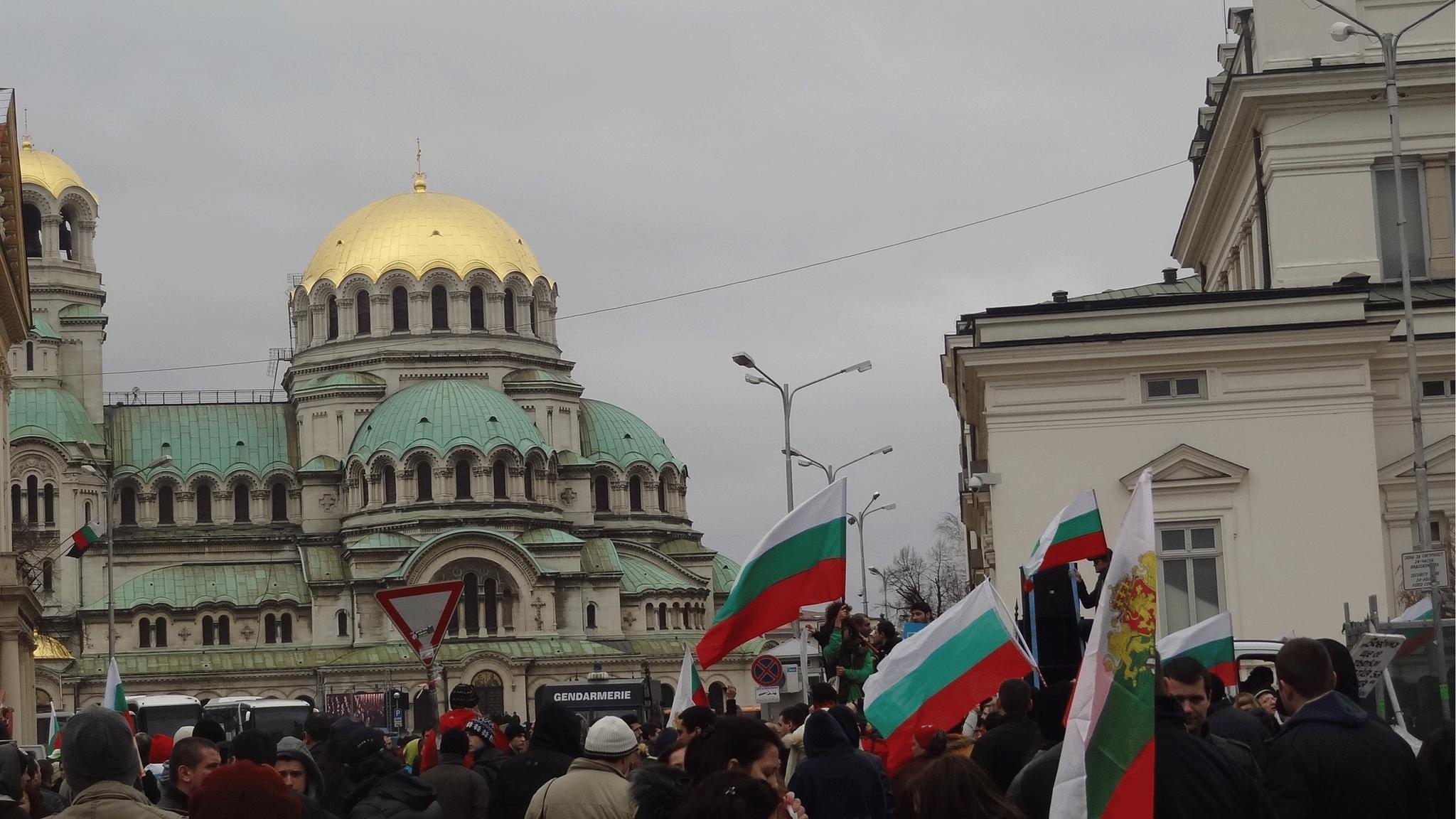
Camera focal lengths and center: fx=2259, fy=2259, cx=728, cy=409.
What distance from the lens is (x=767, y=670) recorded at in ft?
96.4

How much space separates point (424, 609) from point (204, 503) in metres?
73.3

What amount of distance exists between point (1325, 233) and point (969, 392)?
577 cm

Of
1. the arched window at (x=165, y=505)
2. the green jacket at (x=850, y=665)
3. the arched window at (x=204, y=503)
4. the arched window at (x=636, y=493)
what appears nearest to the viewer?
the green jacket at (x=850, y=665)

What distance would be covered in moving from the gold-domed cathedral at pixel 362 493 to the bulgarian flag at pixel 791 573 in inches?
2506

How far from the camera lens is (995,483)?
29797 millimetres

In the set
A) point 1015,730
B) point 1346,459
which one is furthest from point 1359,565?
point 1015,730

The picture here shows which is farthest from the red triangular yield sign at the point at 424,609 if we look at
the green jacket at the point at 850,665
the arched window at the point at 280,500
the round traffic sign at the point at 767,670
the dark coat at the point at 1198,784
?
the arched window at the point at 280,500

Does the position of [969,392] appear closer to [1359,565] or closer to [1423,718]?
[1359,565]

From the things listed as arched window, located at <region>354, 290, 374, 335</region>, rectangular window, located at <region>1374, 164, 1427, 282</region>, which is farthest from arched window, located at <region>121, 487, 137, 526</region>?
rectangular window, located at <region>1374, 164, 1427, 282</region>

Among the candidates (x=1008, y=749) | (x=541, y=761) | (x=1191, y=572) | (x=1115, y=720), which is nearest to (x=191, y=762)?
(x=541, y=761)

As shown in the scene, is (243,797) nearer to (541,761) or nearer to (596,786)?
(596,786)

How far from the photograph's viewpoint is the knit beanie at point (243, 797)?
6.09 m

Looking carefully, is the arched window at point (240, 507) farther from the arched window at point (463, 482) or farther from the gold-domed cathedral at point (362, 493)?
the arched window at point (463, 482)

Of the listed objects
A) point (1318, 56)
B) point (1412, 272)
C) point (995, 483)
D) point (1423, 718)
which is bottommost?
point (1423, 718)
